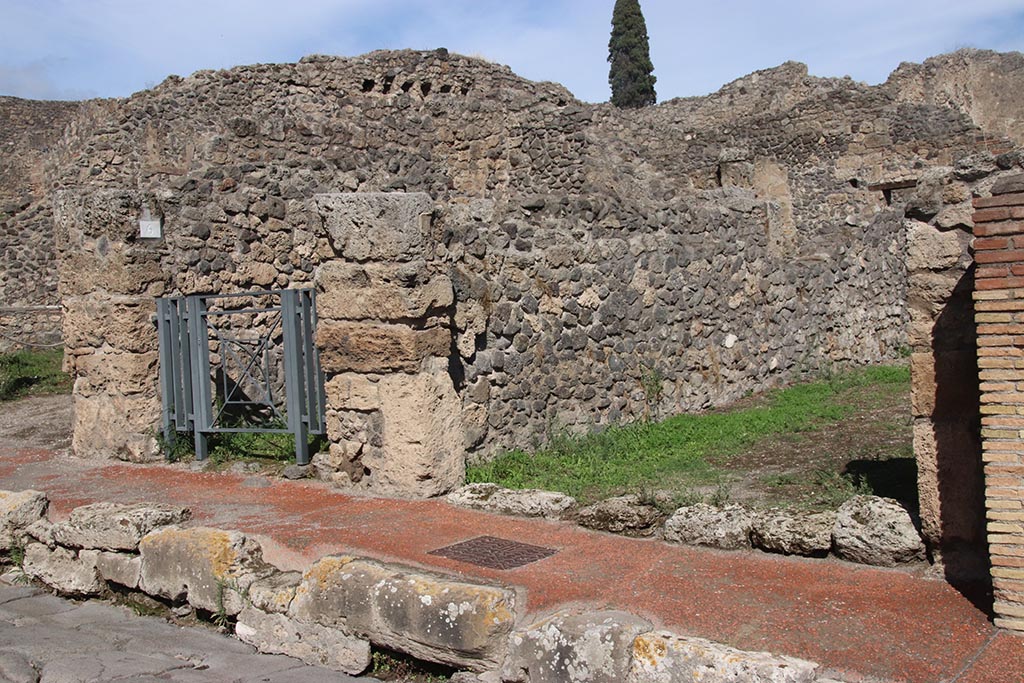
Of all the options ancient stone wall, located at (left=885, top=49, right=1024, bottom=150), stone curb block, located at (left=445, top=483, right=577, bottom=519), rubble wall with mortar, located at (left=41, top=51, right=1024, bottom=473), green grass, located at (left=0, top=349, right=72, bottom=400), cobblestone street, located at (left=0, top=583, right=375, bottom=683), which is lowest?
cobblestone street, located at (left=0, top=583, right=375, bottom=683)

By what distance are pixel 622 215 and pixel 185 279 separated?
4.15 m

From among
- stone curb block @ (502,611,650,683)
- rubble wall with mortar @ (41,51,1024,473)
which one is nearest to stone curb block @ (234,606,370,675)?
stone curb block @ (502,611,650,683)

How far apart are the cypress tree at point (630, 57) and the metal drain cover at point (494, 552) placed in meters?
40.8

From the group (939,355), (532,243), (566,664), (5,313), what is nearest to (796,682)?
(566,664)

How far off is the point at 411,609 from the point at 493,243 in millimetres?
4165

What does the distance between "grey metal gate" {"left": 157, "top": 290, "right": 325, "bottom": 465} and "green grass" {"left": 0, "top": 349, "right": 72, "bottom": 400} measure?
16.7 ft

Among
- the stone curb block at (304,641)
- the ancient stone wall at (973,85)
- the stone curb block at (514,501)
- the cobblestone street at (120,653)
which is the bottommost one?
the cobblestone street at (120,653)

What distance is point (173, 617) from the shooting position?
5441 mm

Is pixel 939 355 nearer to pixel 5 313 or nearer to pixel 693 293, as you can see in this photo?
pixel 693 293

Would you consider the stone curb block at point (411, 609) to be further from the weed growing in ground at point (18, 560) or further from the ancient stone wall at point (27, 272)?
the ancient stone wall at point (27, 272)

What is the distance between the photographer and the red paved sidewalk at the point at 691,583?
3.60 meters

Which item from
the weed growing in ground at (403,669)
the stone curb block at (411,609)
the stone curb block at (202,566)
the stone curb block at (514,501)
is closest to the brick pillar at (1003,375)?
the stone curb block at (411,609)

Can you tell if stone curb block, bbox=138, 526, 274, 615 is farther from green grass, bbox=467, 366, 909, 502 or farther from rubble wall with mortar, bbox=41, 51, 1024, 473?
green grass, bbox=467, 366, 909, 502

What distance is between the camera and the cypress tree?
43938 mm
